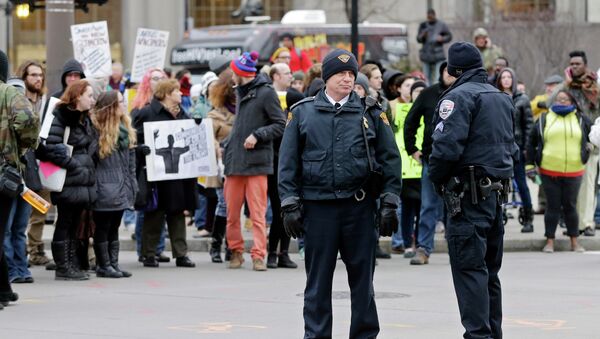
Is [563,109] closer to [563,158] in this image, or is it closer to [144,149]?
[563,158]

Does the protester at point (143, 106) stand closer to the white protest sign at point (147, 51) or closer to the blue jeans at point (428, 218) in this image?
the blue jeans at point (428, 218)

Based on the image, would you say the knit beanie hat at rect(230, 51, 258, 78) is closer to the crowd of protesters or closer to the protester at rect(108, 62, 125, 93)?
the crowd of protesters

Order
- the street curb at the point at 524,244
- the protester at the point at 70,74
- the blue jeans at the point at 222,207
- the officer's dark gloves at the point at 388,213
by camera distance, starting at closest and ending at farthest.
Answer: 1. the officer's dark gloves at the point at 388,213
2. the protester at the point at 70,74
3. the blue jeans at the point at 222,207
4. the street curb at the point at 524,244

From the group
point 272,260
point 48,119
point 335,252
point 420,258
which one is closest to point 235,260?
point 272,260

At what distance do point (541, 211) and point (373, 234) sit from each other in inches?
499

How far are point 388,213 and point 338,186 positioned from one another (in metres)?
0.34

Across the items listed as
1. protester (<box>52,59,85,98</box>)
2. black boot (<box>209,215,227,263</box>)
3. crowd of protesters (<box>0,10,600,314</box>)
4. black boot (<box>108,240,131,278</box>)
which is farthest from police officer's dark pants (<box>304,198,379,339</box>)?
black boot (<box>209,215,227,263</box>)

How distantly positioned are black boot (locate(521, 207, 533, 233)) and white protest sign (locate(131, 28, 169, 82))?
17.5 ft

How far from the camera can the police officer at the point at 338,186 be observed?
9.25 m

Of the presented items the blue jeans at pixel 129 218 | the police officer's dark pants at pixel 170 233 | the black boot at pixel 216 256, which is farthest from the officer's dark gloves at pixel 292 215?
the blue jeans at pixel 129 218

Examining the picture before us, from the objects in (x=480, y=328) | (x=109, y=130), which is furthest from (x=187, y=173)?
(x=480, y=328)

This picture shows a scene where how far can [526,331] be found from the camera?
10.6 meters

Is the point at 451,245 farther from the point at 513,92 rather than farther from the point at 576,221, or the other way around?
the point at 513,92

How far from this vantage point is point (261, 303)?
1227 centimetres
